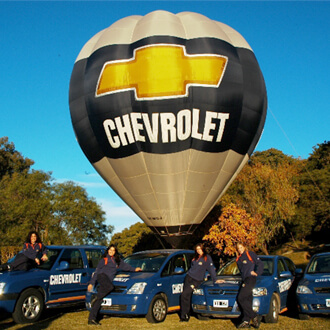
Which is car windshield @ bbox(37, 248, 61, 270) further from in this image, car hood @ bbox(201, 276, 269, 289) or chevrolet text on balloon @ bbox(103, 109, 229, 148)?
chevrolet text on balloon @ bbox(103, 109, 229, 148)

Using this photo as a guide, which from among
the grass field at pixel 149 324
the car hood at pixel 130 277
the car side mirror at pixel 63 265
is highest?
the car side mirror at pixel 63 265

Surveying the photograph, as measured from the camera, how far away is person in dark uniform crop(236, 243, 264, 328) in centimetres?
899

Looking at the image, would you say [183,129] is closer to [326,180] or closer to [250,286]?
[250,286]

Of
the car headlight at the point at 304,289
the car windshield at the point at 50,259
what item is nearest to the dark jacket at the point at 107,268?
the car windshield at the point at 50,259

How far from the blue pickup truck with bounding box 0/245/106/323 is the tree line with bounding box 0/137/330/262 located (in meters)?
16.7

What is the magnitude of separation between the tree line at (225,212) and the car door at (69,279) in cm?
1680

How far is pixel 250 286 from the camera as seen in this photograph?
920 cm

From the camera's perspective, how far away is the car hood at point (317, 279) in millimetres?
9898

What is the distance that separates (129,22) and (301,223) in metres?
26.0

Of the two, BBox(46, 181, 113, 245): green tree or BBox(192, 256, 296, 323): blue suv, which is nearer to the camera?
BBox(192, 256, 296, 323): blue suv

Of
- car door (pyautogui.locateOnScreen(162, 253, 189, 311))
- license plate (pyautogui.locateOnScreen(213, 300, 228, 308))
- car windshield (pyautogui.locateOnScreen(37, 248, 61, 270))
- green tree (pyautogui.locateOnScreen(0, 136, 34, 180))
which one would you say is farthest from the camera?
green tree (pyautogui.locateOnScreen(0, 136, 34, 180))

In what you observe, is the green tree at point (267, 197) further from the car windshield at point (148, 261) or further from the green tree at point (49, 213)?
the car windshield at point (148, 261)

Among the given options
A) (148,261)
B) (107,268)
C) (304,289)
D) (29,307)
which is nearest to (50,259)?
(29,307)

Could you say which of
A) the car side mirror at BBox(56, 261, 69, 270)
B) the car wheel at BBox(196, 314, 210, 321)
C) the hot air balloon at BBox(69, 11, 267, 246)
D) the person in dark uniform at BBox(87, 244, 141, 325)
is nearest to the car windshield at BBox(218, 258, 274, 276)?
the car wheel at BBox(196, 314, 210, 321)
